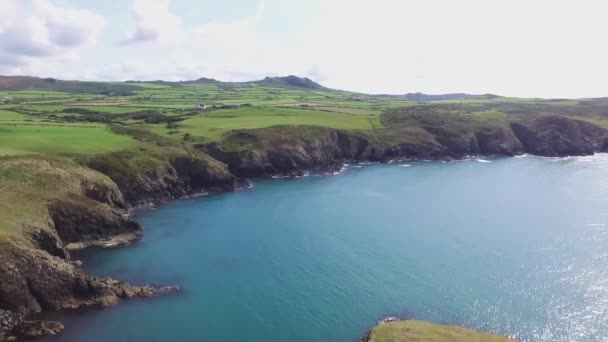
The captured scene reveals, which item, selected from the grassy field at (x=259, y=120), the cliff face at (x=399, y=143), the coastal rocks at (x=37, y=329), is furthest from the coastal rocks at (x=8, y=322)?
the grassy field at (x=259, y=120)

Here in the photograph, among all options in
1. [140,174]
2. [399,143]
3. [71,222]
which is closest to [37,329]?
[71,222]

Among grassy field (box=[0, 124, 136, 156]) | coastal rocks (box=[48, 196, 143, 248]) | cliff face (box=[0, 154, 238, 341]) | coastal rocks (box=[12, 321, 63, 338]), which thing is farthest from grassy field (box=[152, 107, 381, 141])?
coastal rocks (box=[12, 321, 63, 338])

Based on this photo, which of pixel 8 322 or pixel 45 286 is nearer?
pixel 8 322

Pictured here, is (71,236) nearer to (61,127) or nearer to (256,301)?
(256,301)

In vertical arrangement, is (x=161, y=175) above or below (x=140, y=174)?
below

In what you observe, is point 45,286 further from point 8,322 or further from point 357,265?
point 357,265
